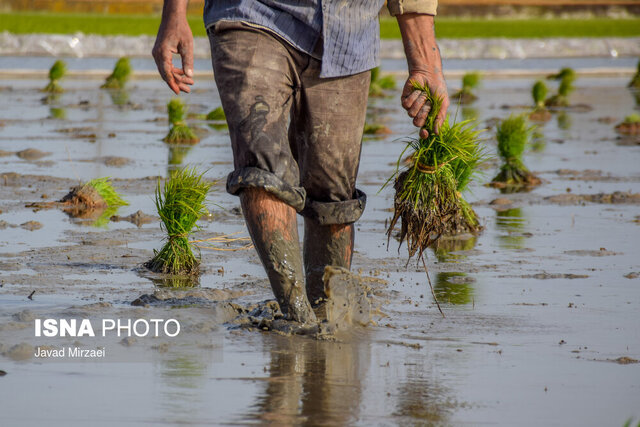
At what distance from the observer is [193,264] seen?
5293mm

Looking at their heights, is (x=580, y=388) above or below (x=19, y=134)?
below

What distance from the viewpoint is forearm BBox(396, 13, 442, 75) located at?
4.30m

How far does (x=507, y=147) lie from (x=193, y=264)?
12.7 ft

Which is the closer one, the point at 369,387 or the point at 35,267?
the point at 369,387

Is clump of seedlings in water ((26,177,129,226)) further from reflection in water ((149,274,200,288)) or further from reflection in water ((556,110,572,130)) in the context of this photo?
reflection in water ((556,110,572,130))

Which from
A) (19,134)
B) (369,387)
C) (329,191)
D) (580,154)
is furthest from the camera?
(19,134)

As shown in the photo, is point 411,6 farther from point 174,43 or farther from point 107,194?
point 107,194

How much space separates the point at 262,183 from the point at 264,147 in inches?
5.4

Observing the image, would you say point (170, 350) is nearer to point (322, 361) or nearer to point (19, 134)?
point (322, 361)

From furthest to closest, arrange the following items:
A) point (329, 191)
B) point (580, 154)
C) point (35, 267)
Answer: point (580, 154) → point (35, 267) → point (329, 191)

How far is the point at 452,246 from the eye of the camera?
19.8 ft

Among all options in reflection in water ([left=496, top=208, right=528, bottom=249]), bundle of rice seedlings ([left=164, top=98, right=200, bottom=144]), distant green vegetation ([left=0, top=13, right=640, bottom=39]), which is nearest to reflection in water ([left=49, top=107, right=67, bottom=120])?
bundle of rice seedlings ([left=164, top=98, right=200, bottom=144])

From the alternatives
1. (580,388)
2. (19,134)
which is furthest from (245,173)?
(19,134)

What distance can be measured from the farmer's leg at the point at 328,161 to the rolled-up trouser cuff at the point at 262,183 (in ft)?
1.31
